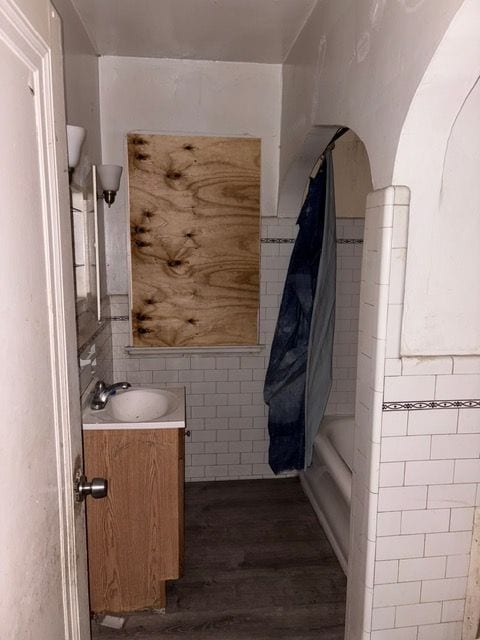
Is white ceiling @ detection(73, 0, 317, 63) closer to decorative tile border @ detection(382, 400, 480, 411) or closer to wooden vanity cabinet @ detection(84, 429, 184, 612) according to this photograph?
decorative tile border @ detection(382, 400, 480, 411)

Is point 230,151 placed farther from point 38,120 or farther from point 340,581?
point 340,581

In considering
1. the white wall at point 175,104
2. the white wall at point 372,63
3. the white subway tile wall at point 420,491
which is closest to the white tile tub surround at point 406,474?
the white subway tile wall at point 420,491

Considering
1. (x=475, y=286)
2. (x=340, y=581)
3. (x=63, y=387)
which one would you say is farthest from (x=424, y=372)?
(x=340, y=581)

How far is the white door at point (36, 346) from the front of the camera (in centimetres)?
76

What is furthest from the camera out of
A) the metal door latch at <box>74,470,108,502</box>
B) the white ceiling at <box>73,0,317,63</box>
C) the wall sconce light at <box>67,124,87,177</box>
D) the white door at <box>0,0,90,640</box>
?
the white ceiling at <box>73,0,317,63</box>

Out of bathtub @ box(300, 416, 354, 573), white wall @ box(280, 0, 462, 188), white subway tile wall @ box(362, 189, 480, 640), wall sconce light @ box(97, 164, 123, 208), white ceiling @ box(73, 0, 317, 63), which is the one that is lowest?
bathtub @ box(300, 416, 354, 573)

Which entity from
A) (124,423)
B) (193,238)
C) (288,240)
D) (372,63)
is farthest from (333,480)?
(372,63)

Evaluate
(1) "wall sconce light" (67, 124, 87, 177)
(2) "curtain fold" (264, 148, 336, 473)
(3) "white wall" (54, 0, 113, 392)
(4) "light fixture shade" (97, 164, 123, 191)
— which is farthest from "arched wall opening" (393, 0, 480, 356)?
(4) "light fixture shade" (97, 164, 123, 191)

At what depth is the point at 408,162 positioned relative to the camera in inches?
57.0

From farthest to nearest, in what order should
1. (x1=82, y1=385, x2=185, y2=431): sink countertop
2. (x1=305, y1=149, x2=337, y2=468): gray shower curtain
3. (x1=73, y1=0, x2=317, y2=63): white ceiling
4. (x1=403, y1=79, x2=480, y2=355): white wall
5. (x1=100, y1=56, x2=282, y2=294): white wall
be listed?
(x1=100, y1=56, x2=282, y2=294): white wall, (x1=305, y1=149, x2=337, y2=468): gray shower curtain, (x1=73, y1=0, x2=317, y2=63): white ceiling, (x1=82, y1=385, x2=185, y2=431): sink countertop, (x1=403, y1=79, x2=480, y2=355): white wall

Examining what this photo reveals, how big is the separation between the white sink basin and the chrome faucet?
83mm

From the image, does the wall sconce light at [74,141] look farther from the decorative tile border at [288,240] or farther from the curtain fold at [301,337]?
the decorative tile border at [288,240]

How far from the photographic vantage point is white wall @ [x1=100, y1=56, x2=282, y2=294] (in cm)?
297

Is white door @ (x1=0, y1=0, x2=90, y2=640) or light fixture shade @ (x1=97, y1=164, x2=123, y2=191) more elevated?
light fixture shade @ (x1=97, y1=164, x2=123, y2=191)
